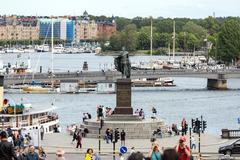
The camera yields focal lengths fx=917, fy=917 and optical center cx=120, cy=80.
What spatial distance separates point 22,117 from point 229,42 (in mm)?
109707

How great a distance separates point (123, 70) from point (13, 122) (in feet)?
21.2

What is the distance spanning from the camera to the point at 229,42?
156 metres

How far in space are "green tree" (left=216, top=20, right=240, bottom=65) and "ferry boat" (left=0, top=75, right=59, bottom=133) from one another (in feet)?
345

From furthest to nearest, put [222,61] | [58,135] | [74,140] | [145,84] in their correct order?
[222,61], [145,84], [58,135], [74,140]

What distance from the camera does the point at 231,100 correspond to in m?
106

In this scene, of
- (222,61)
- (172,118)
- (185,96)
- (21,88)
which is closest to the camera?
(172,118)

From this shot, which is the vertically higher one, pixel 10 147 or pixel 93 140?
pixel 10 147

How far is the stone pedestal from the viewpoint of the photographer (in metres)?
46.3

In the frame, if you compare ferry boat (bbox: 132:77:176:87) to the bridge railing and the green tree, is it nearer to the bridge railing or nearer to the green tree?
the green tree

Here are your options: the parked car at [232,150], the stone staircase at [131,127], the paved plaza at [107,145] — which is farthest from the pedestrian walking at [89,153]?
the stone staircase at [131,127]

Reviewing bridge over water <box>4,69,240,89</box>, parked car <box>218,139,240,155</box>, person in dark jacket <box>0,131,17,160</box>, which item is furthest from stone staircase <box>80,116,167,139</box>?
bridge over water <box>4,69,240,89</box>

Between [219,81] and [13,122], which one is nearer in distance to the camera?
[13,122]

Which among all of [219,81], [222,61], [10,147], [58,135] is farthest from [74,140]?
[222,61]

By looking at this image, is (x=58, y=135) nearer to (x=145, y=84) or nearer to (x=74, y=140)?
(x=74, y=140)
